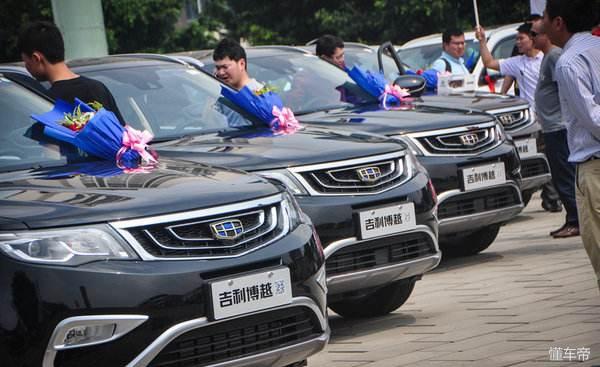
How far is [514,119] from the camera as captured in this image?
11.5 metres

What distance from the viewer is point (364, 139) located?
25.6ft

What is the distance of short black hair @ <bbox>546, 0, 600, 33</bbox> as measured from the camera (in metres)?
5.80

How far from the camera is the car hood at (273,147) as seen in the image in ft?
23.7

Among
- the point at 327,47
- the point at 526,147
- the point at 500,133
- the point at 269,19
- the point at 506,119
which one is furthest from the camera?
the point at 269,19

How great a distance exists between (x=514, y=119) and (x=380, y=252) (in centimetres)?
465

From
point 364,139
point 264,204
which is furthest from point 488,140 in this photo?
point 264,204

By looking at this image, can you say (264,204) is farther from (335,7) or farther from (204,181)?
(335,7)

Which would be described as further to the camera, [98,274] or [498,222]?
[498,222]

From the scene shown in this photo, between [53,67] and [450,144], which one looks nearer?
[53,67]

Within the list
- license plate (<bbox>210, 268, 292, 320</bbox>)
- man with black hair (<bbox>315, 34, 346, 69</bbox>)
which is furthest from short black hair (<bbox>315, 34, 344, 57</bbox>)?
license plate (<bbox>210, 268, 292, 320</bbox>)

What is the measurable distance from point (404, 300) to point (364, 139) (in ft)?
3.37

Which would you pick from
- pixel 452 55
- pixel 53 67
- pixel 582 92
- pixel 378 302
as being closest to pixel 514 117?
pixel 452 55

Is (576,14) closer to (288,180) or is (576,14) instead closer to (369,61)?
(288,180)

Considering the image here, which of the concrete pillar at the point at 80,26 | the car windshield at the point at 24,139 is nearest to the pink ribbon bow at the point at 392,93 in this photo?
the car windshield at the point at 24,139
